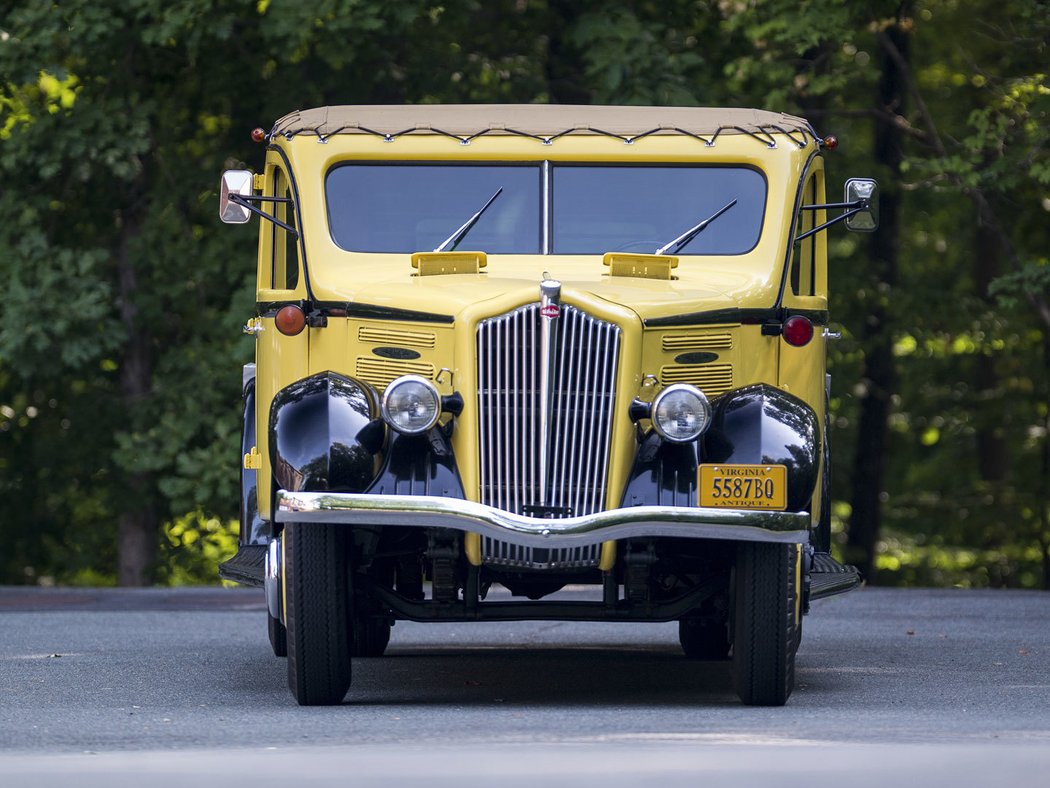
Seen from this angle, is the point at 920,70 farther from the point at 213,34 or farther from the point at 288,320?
the point at 288,320

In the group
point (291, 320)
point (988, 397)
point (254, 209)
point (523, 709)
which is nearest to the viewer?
point (523, 709)

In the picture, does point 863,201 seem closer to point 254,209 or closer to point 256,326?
point 254,209

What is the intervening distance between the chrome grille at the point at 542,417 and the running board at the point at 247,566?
1721mm

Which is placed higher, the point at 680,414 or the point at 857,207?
the point at 857,207

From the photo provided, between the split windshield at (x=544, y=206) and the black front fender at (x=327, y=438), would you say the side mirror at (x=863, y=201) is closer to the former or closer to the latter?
the split windshield at (x=544, y=206)

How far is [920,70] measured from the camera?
26.4 metres

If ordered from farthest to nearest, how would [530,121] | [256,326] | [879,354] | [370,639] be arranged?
[879,354] < [370,639] < [256,326] < [530,121]

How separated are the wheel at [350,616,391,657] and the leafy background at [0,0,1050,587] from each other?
724 cm

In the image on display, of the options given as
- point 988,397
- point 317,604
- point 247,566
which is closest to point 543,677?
point 247,566

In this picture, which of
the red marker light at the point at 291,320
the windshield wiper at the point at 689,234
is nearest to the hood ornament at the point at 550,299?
the windshield wiper at the point at 689,234

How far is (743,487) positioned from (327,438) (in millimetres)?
1699

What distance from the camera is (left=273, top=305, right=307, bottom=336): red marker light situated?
9.11 metres

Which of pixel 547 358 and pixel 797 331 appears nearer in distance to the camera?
pixel 547 358

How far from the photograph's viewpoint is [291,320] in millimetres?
9125
